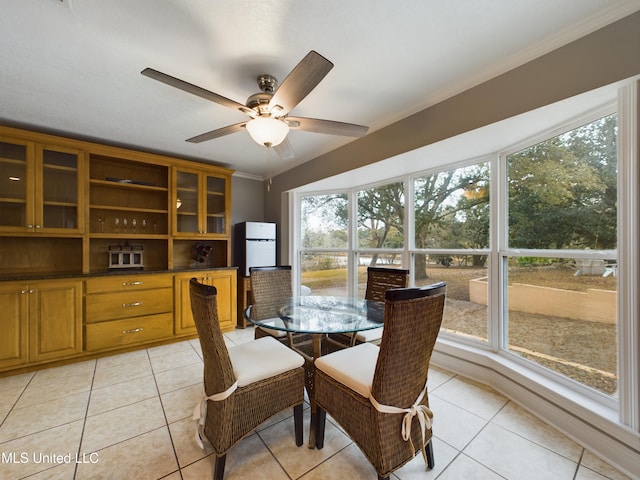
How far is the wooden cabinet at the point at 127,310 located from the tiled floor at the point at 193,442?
24.1 inches

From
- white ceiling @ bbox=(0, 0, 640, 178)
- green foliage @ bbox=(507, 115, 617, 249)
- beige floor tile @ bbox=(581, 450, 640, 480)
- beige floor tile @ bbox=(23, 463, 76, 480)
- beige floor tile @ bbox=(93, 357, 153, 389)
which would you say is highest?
white ceiling @ bbox=(0, 0, 640, 178)

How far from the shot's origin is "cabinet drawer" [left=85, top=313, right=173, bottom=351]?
2.88 meters

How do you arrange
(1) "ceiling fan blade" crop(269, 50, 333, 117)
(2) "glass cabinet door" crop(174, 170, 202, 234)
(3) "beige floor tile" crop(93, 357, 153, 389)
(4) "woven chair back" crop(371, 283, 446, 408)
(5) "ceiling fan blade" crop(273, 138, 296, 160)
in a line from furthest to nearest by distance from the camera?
(2) "glass cabinet door" crop(174, 170, 202, 234) → (3) "beige floor tile" crop(93, 357, 153, 389) → (5) "ceiling fan blade" crop(273, 138, 296, 160) → (1) "ceiling fan blade" crop(269, 50, 333, 117) → (4) "woven chair back" crop(371, 283, 446, 408)

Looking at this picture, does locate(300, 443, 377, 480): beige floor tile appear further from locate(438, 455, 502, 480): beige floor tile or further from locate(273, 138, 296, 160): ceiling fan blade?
locate(273, 138, 296, 160): ceiling fan blade

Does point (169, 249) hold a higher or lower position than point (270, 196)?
lower

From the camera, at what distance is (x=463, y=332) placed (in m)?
2.70

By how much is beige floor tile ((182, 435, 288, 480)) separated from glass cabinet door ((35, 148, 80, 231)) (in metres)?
2.88

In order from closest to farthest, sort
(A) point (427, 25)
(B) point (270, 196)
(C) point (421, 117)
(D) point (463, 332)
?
1. (A) point (427, 25)
2. (C) point (421, 117)
3. (D) point (463, 332)
4. (B) point (270, 196)

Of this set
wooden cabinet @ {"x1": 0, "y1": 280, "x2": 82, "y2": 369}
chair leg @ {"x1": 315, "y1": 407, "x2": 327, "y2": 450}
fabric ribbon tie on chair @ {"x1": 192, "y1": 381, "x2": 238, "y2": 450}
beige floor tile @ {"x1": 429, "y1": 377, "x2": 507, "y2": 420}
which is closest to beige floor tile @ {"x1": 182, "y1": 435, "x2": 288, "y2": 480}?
fabric ribbon tie on chair @ {"x1": 192, "y1": 381, "x2": 238, "y2": 450}

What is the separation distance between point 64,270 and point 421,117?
420cm

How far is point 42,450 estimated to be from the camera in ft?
5.26

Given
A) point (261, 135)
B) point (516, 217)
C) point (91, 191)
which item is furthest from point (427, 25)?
point (91, 191)

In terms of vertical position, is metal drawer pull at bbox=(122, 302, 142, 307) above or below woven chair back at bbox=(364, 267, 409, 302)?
below

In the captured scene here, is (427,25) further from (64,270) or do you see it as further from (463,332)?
(64,270)
